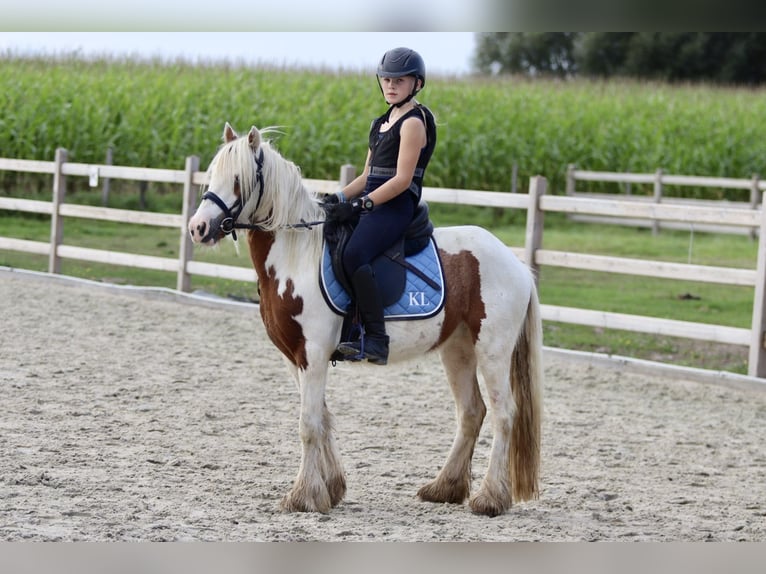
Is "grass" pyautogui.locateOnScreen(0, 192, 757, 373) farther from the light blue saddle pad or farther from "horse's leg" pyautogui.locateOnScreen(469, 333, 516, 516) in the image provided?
"horse's leg" pyautogui.locateOnScreen(469, 333, 516, 516)

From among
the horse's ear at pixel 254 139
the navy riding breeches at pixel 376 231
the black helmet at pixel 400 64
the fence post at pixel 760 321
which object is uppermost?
the black helmet at pixel 400 64

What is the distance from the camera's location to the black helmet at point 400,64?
362cm

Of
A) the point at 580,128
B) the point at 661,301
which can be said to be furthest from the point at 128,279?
the point at 580,128

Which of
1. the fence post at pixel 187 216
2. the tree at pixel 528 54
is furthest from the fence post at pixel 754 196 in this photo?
the tree at pixel 528 54

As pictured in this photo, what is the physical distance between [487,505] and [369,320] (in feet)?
2.92

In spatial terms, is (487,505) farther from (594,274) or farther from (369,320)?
(594,274)

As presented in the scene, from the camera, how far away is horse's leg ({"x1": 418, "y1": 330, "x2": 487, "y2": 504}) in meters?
4.12

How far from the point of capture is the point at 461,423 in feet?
13.6

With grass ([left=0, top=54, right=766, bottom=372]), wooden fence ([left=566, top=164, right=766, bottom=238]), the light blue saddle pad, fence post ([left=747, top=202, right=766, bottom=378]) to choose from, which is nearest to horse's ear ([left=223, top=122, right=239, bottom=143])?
the light blue saddle pad

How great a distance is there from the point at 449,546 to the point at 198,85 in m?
19.3

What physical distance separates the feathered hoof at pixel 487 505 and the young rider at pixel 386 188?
678 millimetres

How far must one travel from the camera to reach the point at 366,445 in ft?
16.9

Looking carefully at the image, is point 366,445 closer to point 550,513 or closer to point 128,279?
point 550,513

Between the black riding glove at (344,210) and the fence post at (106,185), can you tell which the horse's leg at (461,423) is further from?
the fence post at (106,185)
